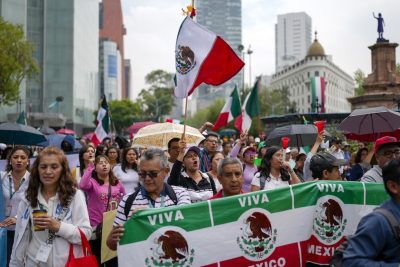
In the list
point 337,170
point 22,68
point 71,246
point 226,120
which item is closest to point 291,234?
point 337,170

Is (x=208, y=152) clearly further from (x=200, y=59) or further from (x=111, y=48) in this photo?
(x=111, y=48)

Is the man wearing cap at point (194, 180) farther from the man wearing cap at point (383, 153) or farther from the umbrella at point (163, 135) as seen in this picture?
the umbrella at point (163, 135)

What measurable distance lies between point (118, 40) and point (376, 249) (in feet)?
563

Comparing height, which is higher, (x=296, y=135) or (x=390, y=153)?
(x=296, y=135)

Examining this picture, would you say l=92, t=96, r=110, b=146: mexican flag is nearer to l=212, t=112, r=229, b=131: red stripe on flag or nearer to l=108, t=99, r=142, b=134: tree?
l=212, t=112, r=229, b=131: red stripe on flag

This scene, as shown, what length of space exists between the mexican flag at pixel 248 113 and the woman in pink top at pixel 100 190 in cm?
671

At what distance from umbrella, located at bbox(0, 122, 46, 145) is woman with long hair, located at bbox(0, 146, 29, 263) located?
10.3 feet

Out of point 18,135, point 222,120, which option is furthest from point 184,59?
point 222,120

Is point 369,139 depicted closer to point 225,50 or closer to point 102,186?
point 225,50

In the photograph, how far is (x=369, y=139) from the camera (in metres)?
8.05

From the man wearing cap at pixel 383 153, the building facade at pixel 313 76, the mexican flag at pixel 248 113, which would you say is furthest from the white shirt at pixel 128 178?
the building facade at pixel 313 76

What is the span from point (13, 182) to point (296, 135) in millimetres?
5843

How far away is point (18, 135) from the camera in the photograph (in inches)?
348

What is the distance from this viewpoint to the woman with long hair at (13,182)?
18.1 ft
